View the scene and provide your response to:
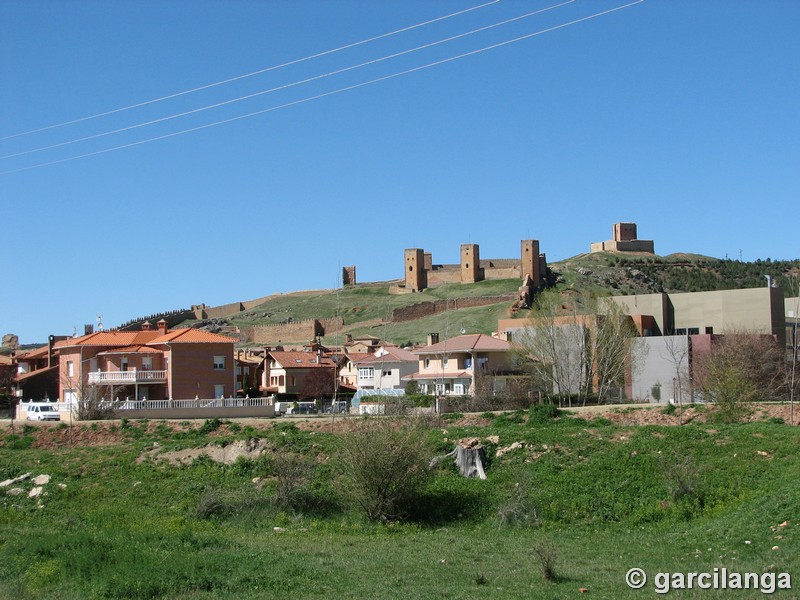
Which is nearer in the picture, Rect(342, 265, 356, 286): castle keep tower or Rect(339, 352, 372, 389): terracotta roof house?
Rect(339, 352, 372, 389): terracotta roof house


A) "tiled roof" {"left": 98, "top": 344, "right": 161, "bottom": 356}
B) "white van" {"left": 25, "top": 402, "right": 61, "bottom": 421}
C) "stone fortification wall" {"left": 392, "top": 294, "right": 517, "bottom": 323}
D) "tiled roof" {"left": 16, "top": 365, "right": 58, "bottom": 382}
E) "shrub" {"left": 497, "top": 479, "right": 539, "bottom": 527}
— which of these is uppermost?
"stone fortification wall" {"left": 392, "top": 294, "right": 517, "bottom": 323}

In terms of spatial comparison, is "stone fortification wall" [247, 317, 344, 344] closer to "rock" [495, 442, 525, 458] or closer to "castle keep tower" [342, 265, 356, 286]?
"castle keep tower" [342, 265, 356, 286]

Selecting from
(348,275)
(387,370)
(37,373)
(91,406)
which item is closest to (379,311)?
(348,275)

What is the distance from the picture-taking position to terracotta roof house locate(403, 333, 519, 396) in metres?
56.1

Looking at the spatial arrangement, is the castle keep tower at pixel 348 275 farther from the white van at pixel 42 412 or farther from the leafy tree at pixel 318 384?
the white van at pixel 42 412

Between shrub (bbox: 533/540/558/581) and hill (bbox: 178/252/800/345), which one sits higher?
hill (bbox: 178/252/800/345)

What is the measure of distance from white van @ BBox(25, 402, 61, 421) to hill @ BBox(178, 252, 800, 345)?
51730 millimetres

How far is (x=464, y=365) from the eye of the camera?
57.5 metres

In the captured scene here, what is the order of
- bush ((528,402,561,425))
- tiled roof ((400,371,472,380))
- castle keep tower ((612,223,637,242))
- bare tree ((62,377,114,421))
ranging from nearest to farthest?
bush ((528,402,561,425)) → bare tree ((62,377,114,421)) → tiled roof ((400,371,472,380)) → castle keep tower ((612,223,637,242))

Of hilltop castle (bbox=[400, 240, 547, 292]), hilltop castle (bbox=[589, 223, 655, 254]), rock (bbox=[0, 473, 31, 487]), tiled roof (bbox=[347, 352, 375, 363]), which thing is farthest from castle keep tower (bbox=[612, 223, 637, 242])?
rock (bbox=[0, 473, 31, 487])

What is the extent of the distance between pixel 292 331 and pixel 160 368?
2742 inches

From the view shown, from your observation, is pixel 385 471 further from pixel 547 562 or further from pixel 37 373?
pixel 37 373

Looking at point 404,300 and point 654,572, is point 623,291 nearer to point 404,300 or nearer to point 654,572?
point 404,300

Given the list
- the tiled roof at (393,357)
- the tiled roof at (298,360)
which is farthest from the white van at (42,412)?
the tiled roof at (393,357)
